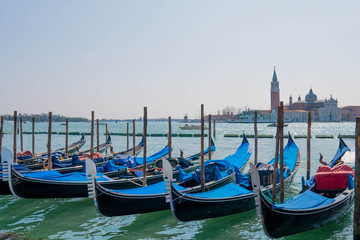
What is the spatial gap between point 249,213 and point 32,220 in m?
4.41

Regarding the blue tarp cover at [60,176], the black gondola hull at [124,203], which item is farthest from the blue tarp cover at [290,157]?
the blue tarp cover at [60,176]

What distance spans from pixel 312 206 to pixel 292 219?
1.64 ft

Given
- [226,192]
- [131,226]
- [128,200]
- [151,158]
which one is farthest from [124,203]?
[151,158]

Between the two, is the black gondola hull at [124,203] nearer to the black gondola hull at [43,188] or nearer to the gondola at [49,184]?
the gondola at [49,184]

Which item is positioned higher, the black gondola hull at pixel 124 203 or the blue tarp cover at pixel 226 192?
the blue tarp cover at pixel 226 192

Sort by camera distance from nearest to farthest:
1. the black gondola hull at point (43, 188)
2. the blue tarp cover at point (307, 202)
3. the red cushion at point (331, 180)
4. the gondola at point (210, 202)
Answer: the blue tarp cover at point (307, 202), the gondola at point (210, 202), the red cushion at point (331, 180), the black gondola hull at point (43, 188)

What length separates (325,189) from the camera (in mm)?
7160

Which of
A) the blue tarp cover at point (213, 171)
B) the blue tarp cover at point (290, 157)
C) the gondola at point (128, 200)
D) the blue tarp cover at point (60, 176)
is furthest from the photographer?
the blue tarp cover at point (290, 157)

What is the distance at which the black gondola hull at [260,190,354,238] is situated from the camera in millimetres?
5402

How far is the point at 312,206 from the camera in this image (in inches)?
233

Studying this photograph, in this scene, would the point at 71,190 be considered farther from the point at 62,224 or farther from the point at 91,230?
the point at 91,230

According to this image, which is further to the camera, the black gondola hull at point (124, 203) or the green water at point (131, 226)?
the black gondola hull at point (124, 203)

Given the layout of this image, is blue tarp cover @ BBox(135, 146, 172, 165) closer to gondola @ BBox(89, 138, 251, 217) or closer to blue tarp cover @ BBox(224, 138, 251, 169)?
blue tarp cover @ BBox(224, 138, 251, 169)

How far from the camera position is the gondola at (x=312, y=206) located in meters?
5.43
